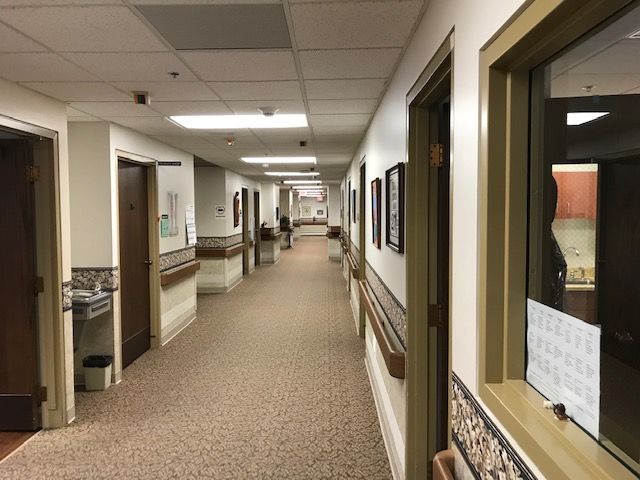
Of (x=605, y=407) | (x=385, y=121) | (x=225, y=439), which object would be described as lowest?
(x=225, y=439)

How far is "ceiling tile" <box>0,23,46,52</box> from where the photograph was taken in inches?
89.1

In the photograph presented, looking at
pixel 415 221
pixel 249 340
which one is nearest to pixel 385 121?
pixel 415 221

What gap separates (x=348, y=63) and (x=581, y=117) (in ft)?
5.49

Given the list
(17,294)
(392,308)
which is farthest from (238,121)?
(392,308)

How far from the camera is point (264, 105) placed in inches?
151

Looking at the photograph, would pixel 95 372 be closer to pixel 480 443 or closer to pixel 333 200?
pixel 480 443

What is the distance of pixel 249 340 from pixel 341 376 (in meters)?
1.69

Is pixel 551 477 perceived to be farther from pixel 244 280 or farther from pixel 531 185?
pixel 244 280

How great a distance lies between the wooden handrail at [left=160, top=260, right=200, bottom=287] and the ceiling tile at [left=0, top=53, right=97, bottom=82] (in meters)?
3.05

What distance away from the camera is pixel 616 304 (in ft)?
4.31

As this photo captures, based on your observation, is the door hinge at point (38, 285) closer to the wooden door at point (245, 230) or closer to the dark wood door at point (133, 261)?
the dark wood door at point (133, 261)

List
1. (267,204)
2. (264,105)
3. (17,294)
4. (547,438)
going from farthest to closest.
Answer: (267,204)
(264,105)
(17,294)
(547,438)

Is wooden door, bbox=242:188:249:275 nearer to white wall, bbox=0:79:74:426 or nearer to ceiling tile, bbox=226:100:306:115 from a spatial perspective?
ceiling tile, bbox=226:100:306:115

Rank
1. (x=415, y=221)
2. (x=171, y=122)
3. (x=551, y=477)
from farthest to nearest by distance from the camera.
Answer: (x=171, y=122) < (x=415, y=221) < (x=551, y=477)
